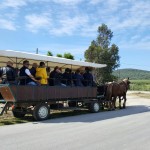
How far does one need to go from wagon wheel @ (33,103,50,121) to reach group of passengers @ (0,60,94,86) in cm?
107

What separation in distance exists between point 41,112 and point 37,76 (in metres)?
1.73

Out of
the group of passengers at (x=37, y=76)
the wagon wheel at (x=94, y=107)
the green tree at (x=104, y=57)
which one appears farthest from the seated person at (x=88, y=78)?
the green tree at (x=104, y=57)

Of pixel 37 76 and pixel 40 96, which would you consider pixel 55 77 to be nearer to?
pixel 37 76

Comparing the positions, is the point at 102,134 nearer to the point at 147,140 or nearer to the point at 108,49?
the point at 147,140

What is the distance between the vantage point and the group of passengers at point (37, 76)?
14.5 metres

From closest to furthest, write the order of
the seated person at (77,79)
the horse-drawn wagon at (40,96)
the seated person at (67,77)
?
the horse-drawn wagon at (40,96)
the seated person at (67,77)
the seated person at (77,79)

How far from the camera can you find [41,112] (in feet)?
48.9

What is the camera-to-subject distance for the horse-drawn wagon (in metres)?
14.2

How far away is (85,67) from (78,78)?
160cm

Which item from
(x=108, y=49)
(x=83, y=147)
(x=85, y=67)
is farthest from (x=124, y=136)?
(x=108, y=49)

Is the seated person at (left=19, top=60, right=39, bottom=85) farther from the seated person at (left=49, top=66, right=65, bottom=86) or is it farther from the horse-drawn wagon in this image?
the seated person at (left=49, top=66, right=65, bottom=86)

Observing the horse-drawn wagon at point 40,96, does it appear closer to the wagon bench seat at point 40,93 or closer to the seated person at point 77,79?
the wagon bench seat at point 40,93

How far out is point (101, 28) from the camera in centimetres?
6028

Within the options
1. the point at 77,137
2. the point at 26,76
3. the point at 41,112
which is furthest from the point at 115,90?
the point at 77,137
